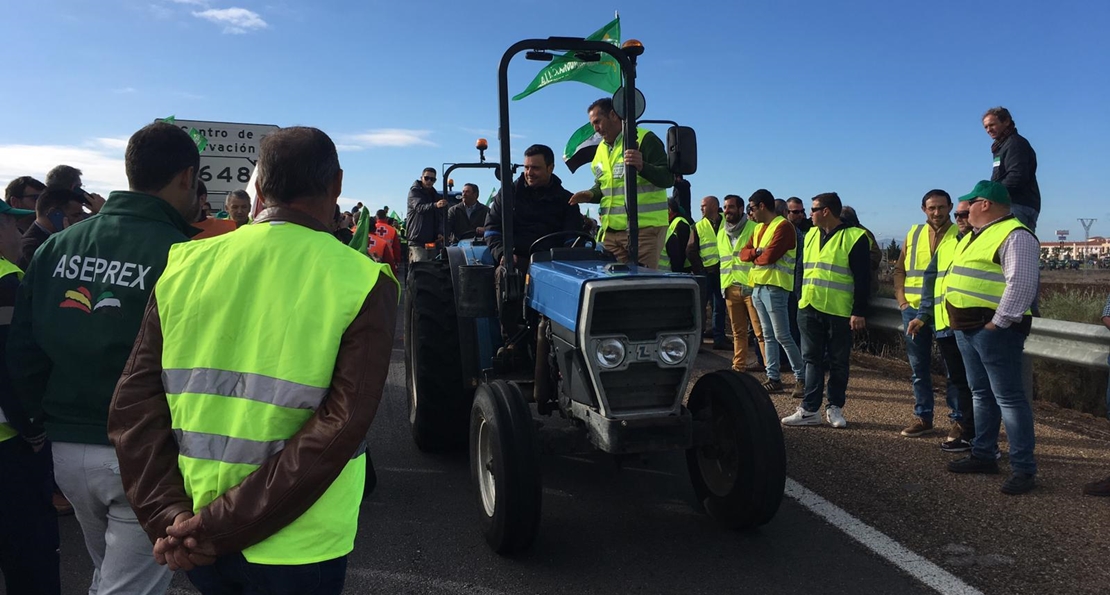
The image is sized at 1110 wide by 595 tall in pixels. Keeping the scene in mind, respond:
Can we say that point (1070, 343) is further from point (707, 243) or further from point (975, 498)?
point (707, 243)

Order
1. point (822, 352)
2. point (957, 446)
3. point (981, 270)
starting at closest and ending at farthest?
point (981, 270)
point (957, 446)
point (822, 352)

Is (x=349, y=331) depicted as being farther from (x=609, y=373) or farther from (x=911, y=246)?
(x=911, y=246)

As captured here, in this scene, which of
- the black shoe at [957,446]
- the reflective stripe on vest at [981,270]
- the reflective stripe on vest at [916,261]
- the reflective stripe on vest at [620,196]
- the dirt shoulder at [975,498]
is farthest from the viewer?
the reflective stripe on vest at [916,261]

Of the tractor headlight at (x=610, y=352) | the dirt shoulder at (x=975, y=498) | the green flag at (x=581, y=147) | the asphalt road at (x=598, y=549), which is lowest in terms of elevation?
the asphalt road at (x=598, y=549)

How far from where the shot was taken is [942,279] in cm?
508

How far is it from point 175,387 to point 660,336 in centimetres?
248

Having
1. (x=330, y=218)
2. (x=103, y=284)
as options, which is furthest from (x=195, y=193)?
(x=330, y=218)

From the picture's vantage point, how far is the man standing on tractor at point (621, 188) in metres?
4.81

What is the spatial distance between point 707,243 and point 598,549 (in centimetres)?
718

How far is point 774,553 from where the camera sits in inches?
142

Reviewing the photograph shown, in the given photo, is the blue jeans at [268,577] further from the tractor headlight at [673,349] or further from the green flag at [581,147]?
the green flag at [581,147]

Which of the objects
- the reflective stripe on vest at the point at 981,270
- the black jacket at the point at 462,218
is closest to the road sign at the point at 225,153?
the black jacket at the point at 462,218

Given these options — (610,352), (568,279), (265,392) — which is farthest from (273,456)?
(568,279)

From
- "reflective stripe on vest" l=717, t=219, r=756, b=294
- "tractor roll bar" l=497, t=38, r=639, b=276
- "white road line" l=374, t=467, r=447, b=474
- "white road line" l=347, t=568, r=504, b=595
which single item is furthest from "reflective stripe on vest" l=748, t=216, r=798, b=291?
"white road line" l=347, t=568, r=504, b=595
